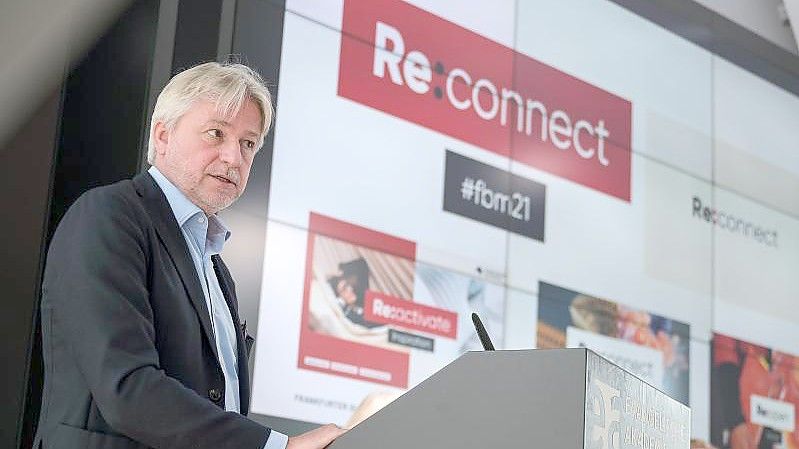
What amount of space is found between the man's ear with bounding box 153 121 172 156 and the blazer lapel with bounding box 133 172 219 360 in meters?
0.09

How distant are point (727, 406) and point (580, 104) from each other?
1650mm

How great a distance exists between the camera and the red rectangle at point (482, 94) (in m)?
4.29

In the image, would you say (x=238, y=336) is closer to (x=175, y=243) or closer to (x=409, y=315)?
(x=175, y=243)

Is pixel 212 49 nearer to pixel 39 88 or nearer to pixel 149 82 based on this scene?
pixel 149 82

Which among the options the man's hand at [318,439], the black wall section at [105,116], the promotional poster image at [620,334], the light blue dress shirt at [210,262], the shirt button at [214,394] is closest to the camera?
the man's hand at [318,439]

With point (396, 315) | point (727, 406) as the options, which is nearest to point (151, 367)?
point (396, 315)

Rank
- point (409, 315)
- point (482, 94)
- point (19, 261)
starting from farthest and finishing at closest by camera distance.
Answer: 1. point (482, 94)
2. point (409, 315)
3. point (19, 261)

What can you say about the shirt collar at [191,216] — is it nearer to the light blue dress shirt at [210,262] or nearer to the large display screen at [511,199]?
the light blue dress shirt at [210,262]

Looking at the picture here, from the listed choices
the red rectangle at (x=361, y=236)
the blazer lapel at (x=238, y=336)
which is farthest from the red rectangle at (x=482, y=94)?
the blazer lapel at (x=238, y=336)

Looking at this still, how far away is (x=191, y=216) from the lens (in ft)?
5.31

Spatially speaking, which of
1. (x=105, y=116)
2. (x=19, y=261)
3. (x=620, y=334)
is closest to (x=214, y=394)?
(x=19, y=261)

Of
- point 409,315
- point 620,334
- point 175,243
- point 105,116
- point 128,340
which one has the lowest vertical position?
point 128,340

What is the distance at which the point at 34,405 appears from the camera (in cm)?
313

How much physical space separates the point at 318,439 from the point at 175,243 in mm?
363
